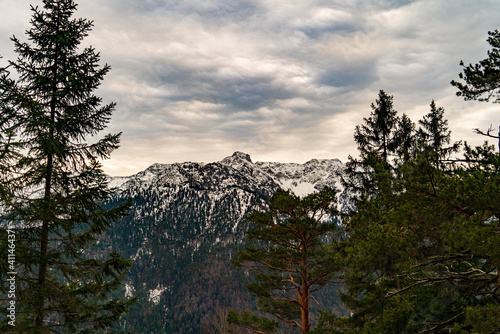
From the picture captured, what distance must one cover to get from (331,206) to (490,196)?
814cm

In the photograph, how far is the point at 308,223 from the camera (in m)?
13.6

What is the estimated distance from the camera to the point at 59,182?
8.88 meters

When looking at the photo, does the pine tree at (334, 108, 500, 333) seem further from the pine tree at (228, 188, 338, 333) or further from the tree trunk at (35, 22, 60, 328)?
the tree trunk at (35, 22, 60, 328)

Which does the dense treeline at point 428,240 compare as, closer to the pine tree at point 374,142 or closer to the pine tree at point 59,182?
the pine tree at point 374,142

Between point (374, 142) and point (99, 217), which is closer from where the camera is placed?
point (99, 217)

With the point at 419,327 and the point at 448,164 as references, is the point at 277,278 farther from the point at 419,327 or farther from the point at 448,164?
the point at 448,164

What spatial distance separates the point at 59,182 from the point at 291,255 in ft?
33.3

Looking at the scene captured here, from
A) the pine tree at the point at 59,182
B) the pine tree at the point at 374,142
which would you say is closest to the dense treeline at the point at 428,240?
the pine tree at the point at 374,142

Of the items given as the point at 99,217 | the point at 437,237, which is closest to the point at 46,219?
the point at 99,217

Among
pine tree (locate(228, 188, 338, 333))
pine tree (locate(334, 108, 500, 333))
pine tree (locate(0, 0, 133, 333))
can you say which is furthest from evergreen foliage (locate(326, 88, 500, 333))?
pine tree (locate(0, 0, 133, 333))

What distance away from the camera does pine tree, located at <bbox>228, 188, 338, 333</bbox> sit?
13.6 m

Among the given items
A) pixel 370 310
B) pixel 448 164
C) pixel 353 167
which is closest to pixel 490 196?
pixel 448 164

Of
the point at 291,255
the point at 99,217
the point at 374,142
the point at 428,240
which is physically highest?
the point at 374,142

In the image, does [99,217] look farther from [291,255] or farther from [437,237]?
[437,237]
